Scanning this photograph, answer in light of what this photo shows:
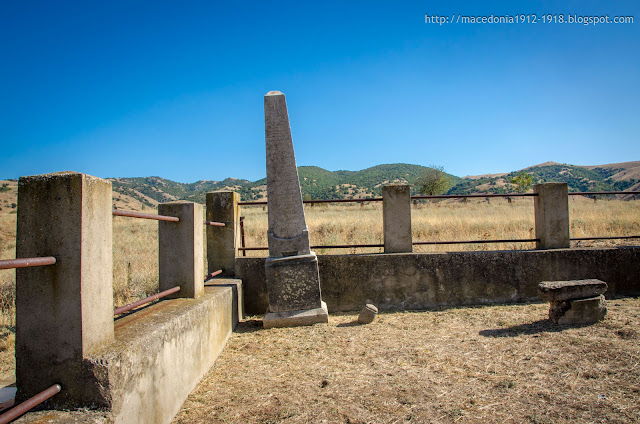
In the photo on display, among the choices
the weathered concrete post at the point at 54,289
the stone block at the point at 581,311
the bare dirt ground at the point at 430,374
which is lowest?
the bare dirt ground at the point at 430,374

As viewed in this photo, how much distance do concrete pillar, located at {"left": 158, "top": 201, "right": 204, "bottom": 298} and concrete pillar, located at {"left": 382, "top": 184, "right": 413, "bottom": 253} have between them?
331 cm

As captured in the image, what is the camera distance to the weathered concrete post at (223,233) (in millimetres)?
6102

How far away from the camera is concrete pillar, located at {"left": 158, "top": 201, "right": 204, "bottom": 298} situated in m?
4.02

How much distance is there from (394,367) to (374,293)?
2367mm

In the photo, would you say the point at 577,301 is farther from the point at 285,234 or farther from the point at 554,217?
the point at 285,234

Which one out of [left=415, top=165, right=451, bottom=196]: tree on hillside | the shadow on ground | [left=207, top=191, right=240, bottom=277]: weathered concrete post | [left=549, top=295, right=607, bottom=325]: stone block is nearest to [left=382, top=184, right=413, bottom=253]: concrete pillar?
the shadow on ground

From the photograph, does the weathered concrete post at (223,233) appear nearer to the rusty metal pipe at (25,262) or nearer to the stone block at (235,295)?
the stone block at (235,295)

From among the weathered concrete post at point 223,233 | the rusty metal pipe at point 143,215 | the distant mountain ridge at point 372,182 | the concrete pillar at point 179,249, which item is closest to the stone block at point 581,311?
the concrete pillar at point 179,249

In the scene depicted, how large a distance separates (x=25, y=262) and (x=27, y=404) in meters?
0.61

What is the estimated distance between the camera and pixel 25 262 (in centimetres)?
169

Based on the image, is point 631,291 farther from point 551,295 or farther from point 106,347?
point 106,347

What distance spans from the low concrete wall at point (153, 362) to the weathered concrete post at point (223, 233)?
5.86ft

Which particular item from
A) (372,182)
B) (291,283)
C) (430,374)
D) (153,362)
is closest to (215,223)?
(291,283)

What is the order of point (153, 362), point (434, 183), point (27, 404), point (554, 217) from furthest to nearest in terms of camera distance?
point (434, 183) → point (554, 217) → point (153, 362) → point (27, 404)
